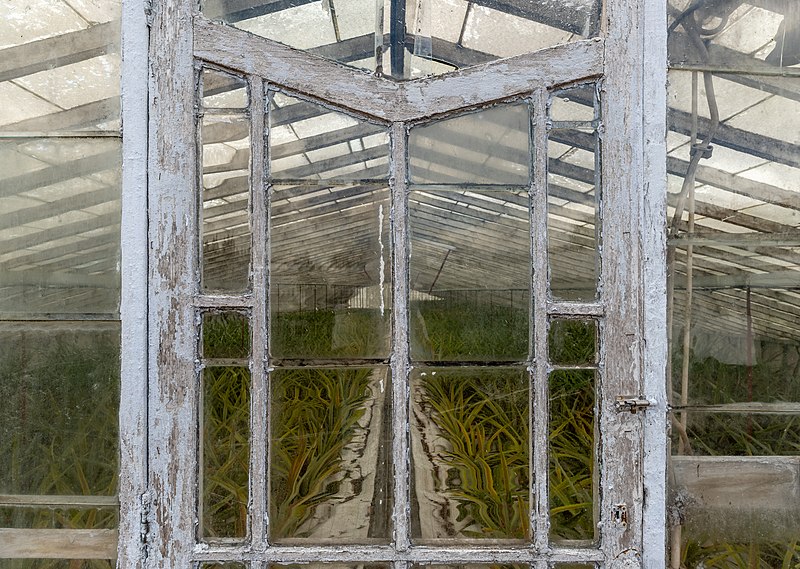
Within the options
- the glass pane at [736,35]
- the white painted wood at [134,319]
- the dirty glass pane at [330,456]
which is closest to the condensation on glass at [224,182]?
the white painted wood at [134,319]

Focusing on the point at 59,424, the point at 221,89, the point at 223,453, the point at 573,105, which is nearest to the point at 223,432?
the point at 223,453

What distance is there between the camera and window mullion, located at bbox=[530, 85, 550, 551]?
1.11 m

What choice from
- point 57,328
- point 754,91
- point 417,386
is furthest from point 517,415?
point 57,328

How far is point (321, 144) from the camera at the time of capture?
113 centimetres

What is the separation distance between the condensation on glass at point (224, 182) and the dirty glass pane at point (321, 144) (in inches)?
2.5

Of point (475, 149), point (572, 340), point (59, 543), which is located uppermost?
point (475, 149)

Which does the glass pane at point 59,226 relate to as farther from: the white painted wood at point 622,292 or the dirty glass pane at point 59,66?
the white painted wood at point 622,292

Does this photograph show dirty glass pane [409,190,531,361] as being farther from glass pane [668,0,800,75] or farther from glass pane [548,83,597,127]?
glass pane [668,0,800,75]

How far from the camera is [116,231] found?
1.16 meters

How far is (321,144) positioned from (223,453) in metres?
0.64

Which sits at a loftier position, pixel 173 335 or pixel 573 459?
A: pixel 173 335

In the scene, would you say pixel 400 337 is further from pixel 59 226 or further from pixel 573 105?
pixel 59 226

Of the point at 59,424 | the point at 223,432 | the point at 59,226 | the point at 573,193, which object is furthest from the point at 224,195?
the point at 573,193

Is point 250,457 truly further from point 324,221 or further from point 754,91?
point 754,91
